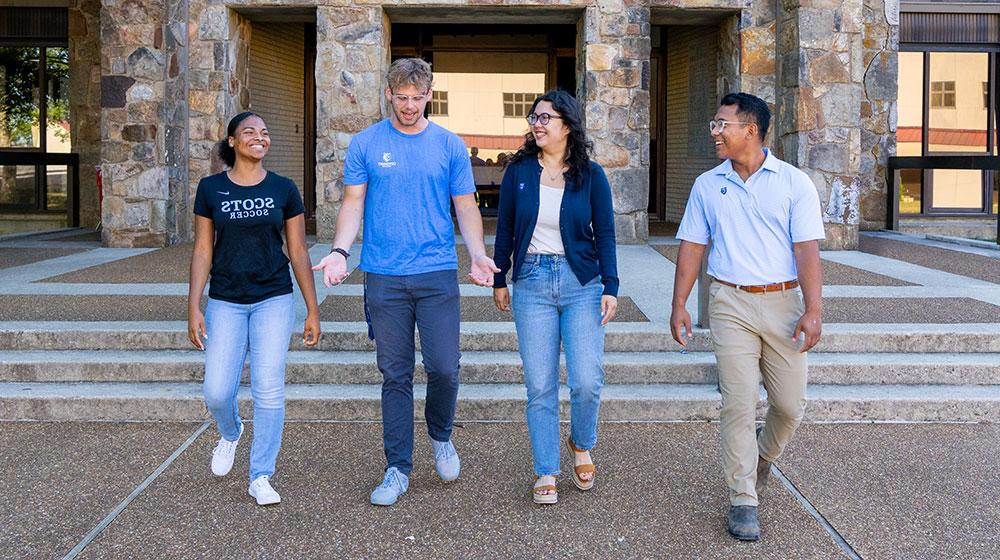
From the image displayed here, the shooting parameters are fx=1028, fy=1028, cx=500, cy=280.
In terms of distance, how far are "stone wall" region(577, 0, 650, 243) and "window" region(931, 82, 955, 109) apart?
22.5ft

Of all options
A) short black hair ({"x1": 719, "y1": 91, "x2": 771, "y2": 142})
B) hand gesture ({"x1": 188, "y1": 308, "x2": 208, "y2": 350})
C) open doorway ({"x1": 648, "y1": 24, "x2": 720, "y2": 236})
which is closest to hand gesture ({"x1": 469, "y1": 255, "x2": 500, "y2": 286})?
short black hair ({"x1": 719, "y1": 91, "x2": 771, "y2": 142})

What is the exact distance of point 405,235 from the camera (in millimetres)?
4465

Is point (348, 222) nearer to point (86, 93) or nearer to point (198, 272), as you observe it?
point (198, 272)

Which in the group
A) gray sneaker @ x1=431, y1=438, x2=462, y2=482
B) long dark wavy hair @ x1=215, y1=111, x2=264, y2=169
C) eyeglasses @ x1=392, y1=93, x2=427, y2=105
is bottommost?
gray sneaker @ x1=431, y1=438, x2=462, y2=482

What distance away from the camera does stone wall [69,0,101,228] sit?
51.2 ft

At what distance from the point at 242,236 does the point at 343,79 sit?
27.4 feet

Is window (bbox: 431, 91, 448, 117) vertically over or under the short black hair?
over

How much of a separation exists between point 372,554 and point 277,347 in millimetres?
1084

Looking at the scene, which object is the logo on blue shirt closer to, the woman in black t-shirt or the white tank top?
the woman in black t-shirt

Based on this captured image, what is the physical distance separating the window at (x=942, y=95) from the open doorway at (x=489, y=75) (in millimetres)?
5942

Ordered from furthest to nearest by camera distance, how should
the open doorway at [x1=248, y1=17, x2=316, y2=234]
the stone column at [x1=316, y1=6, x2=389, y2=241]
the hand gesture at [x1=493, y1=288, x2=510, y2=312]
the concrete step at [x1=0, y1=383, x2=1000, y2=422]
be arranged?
the open doorway at [x1=248, y1=17, x2=316, y2=234] → the stone column at [x1=316, y1=6, x2=389, y2=241] → the concrete step at [x1=0, y1=383, x2=1000, y2=422] → the hand gesture at [x1=493, y1=288, x2=510, y2=312]

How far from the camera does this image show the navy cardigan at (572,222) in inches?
176

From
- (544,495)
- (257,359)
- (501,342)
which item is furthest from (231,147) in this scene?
(501,342)

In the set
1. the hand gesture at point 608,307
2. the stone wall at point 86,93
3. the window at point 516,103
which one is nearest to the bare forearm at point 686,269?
the hand gesture at point 608,307
